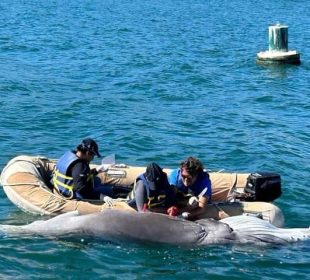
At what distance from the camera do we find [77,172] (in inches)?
468

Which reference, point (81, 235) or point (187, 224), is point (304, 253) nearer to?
point (187, 224)

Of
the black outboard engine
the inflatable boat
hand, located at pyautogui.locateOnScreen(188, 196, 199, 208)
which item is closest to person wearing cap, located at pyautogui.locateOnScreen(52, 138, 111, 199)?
the inflatable boat

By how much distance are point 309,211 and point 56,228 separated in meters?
4.60

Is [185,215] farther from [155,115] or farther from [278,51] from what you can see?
[278,51]

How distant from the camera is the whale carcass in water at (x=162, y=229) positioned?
10828 millimetres

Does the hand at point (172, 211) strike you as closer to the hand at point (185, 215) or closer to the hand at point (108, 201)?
the hand at point (185, 215)

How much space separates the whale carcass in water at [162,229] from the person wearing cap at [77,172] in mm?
868

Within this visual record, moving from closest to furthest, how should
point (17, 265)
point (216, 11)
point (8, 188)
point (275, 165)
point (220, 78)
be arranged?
point (17, 265), point (8, 188), point (275, 165), point (220, 78), point (216, 11)

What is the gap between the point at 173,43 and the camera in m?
33.1

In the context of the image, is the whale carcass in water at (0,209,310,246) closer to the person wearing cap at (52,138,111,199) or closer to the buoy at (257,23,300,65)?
the person wearing cap at (52,138,111,199)

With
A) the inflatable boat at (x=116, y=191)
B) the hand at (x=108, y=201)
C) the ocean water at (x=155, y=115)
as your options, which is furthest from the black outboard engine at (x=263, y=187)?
the hand at (x=108, y=201)

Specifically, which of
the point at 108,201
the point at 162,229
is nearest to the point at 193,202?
the point at 162,229

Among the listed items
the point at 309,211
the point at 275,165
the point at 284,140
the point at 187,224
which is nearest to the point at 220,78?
the point at 284,140

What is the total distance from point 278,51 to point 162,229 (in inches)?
721
